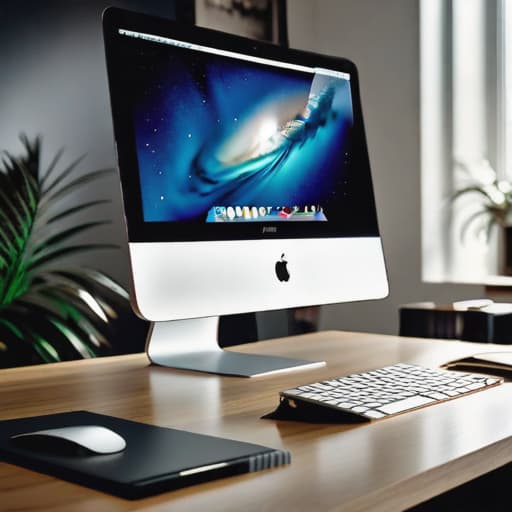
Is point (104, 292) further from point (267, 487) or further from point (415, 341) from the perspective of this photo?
point (267, 487)

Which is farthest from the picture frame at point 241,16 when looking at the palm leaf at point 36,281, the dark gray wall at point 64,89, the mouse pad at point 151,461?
the mouse pad at point 151,461

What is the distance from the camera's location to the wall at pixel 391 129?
3.29 metres

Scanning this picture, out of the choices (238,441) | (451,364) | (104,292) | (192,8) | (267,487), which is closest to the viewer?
(267,487)

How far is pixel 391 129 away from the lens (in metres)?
3.38

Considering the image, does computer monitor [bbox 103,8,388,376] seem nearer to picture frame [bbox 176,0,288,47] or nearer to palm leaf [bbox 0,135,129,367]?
palm leaf [bbox 0,135,129,367]

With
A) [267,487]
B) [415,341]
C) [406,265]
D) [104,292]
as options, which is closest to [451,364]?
[415,341]

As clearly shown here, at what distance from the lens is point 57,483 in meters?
0.64

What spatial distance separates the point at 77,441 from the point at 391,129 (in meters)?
2.88

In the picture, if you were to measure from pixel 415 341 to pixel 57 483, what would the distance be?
105cm

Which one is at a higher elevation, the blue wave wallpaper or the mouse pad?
the blue wave wallpaper

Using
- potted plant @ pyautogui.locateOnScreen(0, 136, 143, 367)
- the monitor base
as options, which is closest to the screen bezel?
the monitor base

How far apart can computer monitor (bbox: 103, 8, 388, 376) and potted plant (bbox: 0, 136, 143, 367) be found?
3.56 feet

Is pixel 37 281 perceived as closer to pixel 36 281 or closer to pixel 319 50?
pixel 36 281

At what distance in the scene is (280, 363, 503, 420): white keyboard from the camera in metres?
0.87
